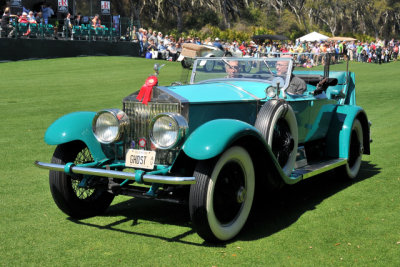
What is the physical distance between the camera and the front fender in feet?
14.5

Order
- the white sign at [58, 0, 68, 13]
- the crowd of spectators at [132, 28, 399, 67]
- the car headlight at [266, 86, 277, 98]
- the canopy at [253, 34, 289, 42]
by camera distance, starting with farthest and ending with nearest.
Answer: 1. the canopy at [253, 34, 289, 42]
2. the white sign at [58, 0, 68, 13]
3. the crowd of spectators at [132, 28, 399, 67]
4. the car headlight at [266, 86, 277, 98]

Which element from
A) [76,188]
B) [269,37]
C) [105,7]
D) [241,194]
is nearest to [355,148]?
[241,194]

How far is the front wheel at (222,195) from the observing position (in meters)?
4.50

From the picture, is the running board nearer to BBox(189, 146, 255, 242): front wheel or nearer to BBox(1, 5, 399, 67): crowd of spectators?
BBox(189, 146, 255, 242): front wheel

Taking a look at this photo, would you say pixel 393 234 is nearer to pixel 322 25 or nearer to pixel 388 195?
pixel 388 195

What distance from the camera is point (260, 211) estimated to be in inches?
228

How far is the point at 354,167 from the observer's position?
735 centimetres

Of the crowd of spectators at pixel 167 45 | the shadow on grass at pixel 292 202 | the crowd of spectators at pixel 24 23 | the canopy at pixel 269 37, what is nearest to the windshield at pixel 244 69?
the crowd of spectators at pixel 167 45

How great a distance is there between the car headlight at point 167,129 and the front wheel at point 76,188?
80cm

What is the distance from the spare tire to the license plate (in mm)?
1207

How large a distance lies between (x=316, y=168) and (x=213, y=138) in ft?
6.99

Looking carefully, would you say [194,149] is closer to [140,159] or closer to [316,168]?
[140,159]

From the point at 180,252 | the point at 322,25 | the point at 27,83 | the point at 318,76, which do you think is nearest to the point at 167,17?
the point at 322,25

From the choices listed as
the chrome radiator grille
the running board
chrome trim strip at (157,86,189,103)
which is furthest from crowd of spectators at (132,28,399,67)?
the chrome radiator grille
